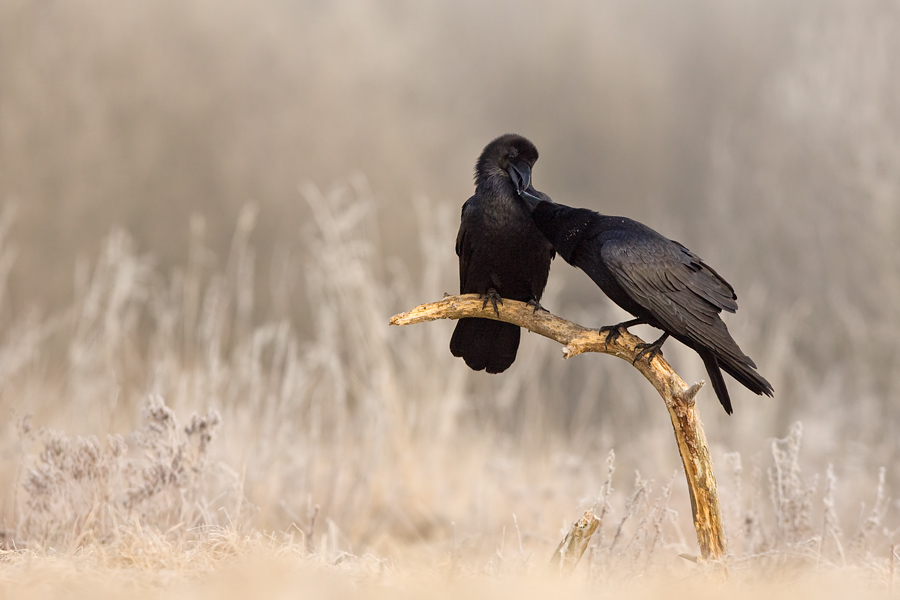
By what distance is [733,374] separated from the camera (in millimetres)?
2258

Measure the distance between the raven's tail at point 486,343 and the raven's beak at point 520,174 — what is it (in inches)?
19.4

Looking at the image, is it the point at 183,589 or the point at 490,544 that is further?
the point at 490,544

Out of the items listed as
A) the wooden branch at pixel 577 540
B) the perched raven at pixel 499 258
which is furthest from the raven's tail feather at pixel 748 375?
the perched raven at pixel 499 258

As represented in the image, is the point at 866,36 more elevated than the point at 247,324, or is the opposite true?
the point at 866,36

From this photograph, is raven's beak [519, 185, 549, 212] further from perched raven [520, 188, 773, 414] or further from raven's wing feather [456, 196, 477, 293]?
perched raven [520, 188, 773, 414]

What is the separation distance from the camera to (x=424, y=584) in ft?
6.07

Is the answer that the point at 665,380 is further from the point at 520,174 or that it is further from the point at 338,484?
the point at 338,484

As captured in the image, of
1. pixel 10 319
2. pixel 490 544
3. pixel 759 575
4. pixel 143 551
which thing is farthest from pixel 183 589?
pixel 10 319

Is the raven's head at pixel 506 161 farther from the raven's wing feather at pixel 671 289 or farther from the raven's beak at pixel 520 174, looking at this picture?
the raven's wing feather at pixel 671 289

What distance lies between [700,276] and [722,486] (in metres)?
2.34

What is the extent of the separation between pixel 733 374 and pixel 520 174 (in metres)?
1.14


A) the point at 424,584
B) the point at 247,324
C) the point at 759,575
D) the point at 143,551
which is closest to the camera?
the point at 424,584

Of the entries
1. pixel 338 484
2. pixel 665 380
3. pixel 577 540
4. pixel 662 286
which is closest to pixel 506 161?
pixel 662 286

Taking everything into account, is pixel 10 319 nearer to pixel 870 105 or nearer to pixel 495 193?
pixel 495 193
